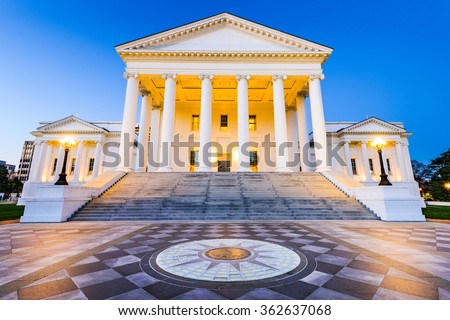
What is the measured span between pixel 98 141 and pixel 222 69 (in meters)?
25.1

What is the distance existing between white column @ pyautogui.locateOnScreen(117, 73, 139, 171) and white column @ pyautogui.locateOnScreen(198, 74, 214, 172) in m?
6.57

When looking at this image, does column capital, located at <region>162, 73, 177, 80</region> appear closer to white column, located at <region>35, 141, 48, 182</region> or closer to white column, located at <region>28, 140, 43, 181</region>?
white column, located at <region>35, 141, 48, 182</region>

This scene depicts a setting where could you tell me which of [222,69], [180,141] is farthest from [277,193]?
[180,141]

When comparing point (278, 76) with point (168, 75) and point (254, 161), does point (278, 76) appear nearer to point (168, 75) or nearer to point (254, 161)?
point (254, 161)

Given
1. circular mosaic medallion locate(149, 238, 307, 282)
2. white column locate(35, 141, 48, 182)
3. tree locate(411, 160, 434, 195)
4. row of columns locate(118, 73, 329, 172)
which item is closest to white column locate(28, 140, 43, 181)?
white column locate(35, 141, 48, 182)

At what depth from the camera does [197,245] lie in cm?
495

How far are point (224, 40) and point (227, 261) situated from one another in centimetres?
2421

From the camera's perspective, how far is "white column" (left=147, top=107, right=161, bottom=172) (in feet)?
79.0

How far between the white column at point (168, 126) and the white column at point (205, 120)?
2.91 meters

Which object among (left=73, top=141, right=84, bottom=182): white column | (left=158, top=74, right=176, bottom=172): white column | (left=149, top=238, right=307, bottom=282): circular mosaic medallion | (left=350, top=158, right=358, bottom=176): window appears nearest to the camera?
(left=149, top=238, right=307, bottom=282): circular mosaic medallion

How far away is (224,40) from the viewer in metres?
22.7

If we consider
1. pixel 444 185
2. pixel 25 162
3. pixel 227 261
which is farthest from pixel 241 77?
pixel 25 162
